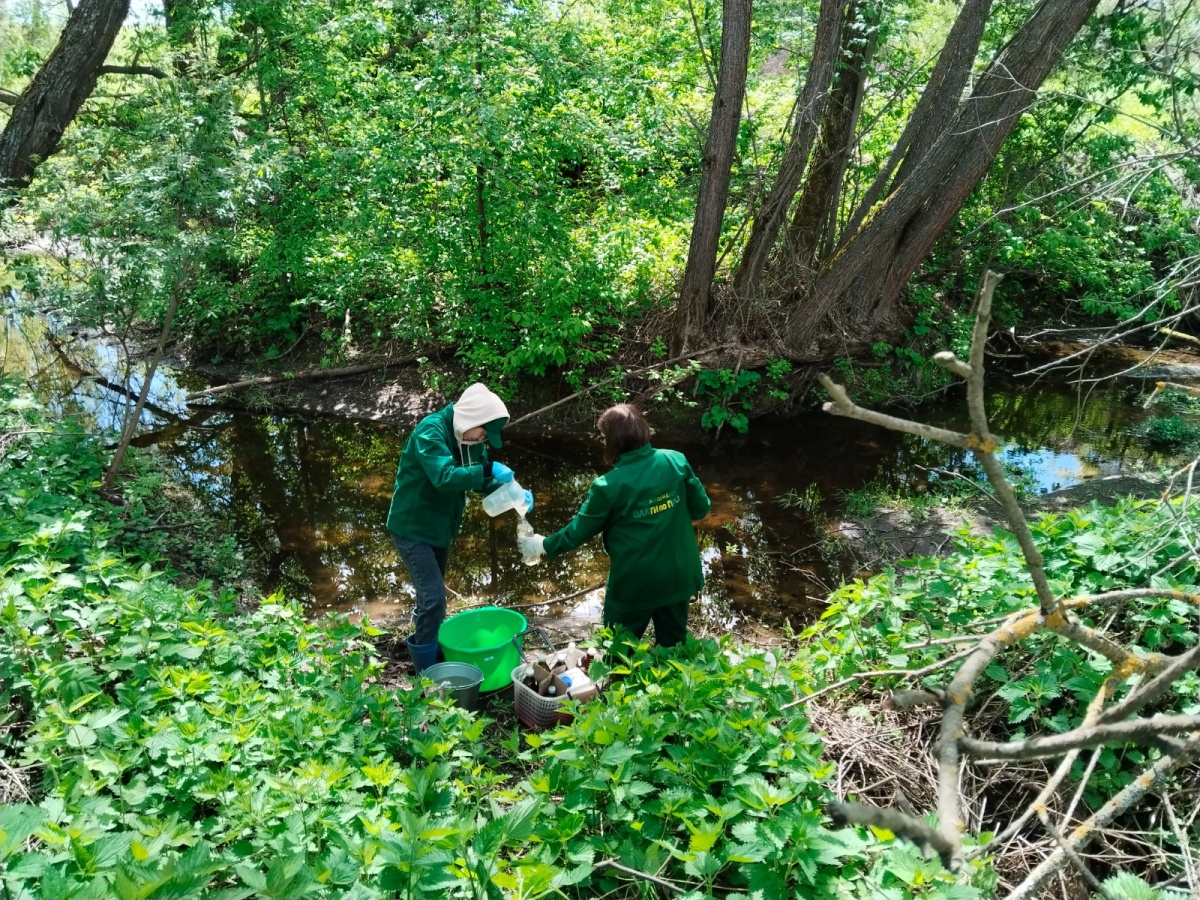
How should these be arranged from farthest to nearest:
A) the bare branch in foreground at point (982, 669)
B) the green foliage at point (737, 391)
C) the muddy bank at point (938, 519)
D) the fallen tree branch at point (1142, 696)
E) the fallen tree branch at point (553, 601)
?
the green foliage at point (737, 391) < the muddy bank at point (938, 519) < the fallen tree branch at point (553, 601) < the fallen tree branch at point (1142, 696) < the bare branch in foreground at point (982, 669)

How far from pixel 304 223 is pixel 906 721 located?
338 inches

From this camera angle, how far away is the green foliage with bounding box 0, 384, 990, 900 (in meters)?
1.96

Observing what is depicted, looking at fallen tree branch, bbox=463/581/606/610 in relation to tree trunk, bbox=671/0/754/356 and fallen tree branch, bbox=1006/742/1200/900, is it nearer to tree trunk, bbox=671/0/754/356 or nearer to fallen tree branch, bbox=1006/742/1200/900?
tree trunk, bbox=671/0/754/356

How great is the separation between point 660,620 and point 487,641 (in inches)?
40.4

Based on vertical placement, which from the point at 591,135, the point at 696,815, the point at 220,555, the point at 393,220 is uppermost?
the point at 591,135

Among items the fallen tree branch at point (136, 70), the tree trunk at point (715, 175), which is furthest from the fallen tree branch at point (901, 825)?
the fallen tree branch at point (136, 70)

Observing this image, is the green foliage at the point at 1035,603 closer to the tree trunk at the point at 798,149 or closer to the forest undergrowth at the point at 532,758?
the forest undergrowth at the point at 532,758

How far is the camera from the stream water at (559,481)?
6.02 meters

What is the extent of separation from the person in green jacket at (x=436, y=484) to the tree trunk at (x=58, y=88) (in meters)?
6.70

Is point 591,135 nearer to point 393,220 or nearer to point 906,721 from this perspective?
point 393,220

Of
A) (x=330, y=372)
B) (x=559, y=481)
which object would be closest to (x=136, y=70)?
(x=330, y=372)

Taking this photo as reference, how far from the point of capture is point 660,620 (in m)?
4.11

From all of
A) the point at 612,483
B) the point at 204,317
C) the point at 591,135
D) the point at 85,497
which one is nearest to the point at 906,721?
the point at 612,483

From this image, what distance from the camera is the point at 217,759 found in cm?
251
